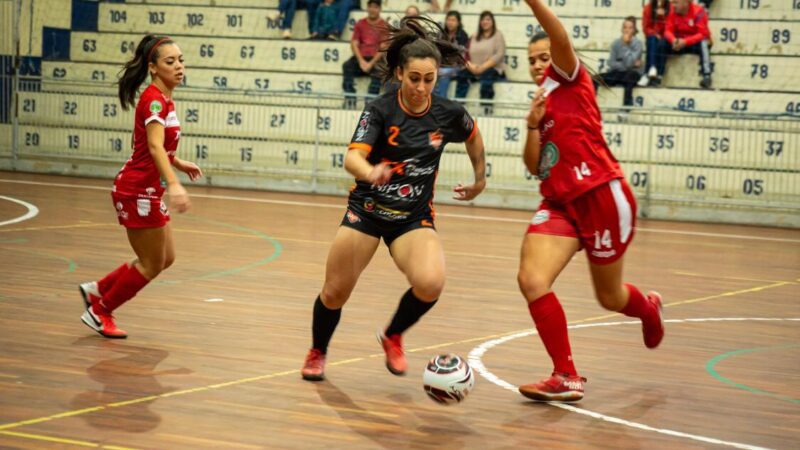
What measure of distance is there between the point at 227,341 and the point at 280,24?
1499cm

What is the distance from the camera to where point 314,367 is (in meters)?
6.27

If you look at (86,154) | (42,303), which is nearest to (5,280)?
(42,303)

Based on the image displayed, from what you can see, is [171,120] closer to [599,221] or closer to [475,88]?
[599,221]

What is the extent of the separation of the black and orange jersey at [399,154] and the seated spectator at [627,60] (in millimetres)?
12148

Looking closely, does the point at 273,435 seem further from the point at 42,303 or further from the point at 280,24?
the point at 280,24

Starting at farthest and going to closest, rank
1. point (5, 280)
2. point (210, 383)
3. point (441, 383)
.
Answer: point (5, 280) → point (210, 383) → point (441, 383)

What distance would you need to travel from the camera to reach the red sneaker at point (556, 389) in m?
5.87

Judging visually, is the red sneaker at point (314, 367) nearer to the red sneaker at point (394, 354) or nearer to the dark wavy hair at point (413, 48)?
the red sneaker at point (394, 354)

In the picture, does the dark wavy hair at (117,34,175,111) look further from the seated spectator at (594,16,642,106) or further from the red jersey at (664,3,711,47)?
the red jersey at (664,3,711,47)

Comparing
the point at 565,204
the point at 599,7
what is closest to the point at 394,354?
the point at 565,204

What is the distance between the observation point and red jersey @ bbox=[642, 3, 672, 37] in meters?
18.1

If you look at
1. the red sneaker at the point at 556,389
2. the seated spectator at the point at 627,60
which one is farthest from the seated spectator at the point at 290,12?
the red sneaker at the point at 556,389

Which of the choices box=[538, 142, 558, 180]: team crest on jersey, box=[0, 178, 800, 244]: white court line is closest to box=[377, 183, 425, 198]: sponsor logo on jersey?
box=[538, 142, 558, 180]: team crest on jersey

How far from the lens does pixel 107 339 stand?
7156 millimetres
